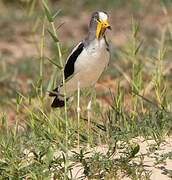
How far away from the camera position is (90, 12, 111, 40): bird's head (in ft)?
11.6

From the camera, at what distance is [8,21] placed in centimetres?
934

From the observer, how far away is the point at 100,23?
3594mm

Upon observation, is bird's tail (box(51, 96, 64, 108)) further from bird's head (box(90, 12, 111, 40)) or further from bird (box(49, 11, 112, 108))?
bird's head (box(90, 12, 111, 40))

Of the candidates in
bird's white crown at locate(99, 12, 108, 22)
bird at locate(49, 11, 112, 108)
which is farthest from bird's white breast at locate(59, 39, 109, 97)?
bird's white crown at locate(99, 12, 108, 22)

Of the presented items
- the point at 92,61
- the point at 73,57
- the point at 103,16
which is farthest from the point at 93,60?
the point at 103,16

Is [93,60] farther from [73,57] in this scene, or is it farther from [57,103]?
[57,103]

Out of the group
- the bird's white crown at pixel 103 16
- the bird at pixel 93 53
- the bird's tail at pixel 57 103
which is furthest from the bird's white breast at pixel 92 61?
the bird's tail at pixel 57 103

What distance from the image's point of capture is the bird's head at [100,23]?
3.53 metres

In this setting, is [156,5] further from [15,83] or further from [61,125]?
[61,125]

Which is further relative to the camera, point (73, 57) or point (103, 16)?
point (73, 57)

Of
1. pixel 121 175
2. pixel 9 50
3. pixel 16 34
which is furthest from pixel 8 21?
pixel 121 175

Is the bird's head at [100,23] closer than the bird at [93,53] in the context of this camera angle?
Yes

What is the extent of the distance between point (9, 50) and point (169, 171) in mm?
6059

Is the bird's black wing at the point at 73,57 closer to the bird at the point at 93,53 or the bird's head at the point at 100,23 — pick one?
the bird at the point at 93,53
